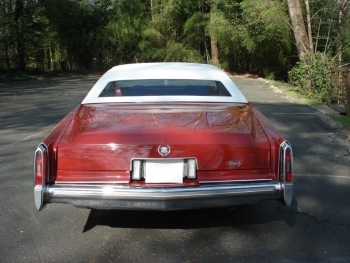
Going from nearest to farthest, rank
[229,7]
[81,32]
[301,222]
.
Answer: [301,222] < [229,7] < [81,32]

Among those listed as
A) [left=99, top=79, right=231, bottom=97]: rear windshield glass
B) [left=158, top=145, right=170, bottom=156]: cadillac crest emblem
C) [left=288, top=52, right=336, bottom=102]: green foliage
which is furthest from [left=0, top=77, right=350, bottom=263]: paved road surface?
[left=288, top=52, right=336, bottom=102]: green foliage

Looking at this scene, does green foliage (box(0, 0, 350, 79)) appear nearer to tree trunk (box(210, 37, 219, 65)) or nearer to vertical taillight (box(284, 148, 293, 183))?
tree trunk (box(210, 37, 219, 65))

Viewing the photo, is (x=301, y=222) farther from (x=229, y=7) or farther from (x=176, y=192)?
(x=229, y=7)

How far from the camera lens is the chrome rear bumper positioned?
3076 mm

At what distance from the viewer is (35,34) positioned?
24.7m

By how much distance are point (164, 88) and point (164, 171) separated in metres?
1.80

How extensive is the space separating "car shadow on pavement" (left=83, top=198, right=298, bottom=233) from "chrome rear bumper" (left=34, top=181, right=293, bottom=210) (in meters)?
0.61

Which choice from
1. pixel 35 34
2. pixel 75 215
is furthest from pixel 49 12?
pixel 75 215

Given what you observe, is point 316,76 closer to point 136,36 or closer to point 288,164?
point 288,164

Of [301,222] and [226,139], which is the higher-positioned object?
[226,139]

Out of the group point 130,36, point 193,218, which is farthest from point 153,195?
point 130,36

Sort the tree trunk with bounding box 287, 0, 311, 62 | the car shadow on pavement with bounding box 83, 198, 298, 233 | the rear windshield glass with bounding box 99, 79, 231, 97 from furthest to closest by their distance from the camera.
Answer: the tree trunk with bounding box 287, 0, 311, 62 < the rear windshield glass with bounding box 99, 79, 231, 97 < the car shadow on pavement with bounding box 83, 198, 298, 233

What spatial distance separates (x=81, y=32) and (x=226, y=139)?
26.5 m

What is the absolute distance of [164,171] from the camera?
10.4 ft
